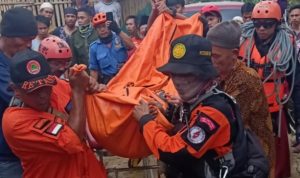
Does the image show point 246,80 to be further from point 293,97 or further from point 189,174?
point 293,97

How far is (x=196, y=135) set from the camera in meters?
2.60

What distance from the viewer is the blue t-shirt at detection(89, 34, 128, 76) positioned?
6.60 m

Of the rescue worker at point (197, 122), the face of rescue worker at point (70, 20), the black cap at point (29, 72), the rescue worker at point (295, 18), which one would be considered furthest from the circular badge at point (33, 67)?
the face of rescue worker at point (70, 20)

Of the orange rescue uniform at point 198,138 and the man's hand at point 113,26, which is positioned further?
the man's hand at point 113,26

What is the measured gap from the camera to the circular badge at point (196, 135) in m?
2.58

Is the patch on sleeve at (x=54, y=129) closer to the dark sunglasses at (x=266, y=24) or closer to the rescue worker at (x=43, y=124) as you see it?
the rescue worker at (x=43, y=124)

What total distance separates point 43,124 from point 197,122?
91cm

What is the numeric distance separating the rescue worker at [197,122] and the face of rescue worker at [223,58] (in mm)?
719

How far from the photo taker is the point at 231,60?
3512 millimetres

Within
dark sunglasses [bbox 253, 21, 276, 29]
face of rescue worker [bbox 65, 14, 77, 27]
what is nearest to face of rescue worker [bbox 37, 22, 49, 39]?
face of rescue worker [bbox 65, 14, 77, 27]

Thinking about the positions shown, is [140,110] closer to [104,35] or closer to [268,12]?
[268,12]

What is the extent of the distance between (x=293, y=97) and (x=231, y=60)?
1871 mm

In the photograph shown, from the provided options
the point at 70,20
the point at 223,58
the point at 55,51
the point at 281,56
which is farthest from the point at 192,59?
the point at 70,20

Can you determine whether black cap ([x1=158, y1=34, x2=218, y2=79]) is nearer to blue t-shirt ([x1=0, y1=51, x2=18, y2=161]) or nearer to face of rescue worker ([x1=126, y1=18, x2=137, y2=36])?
blue t-shirt ([x1=0, y1=51, x2=18, y2=161])
